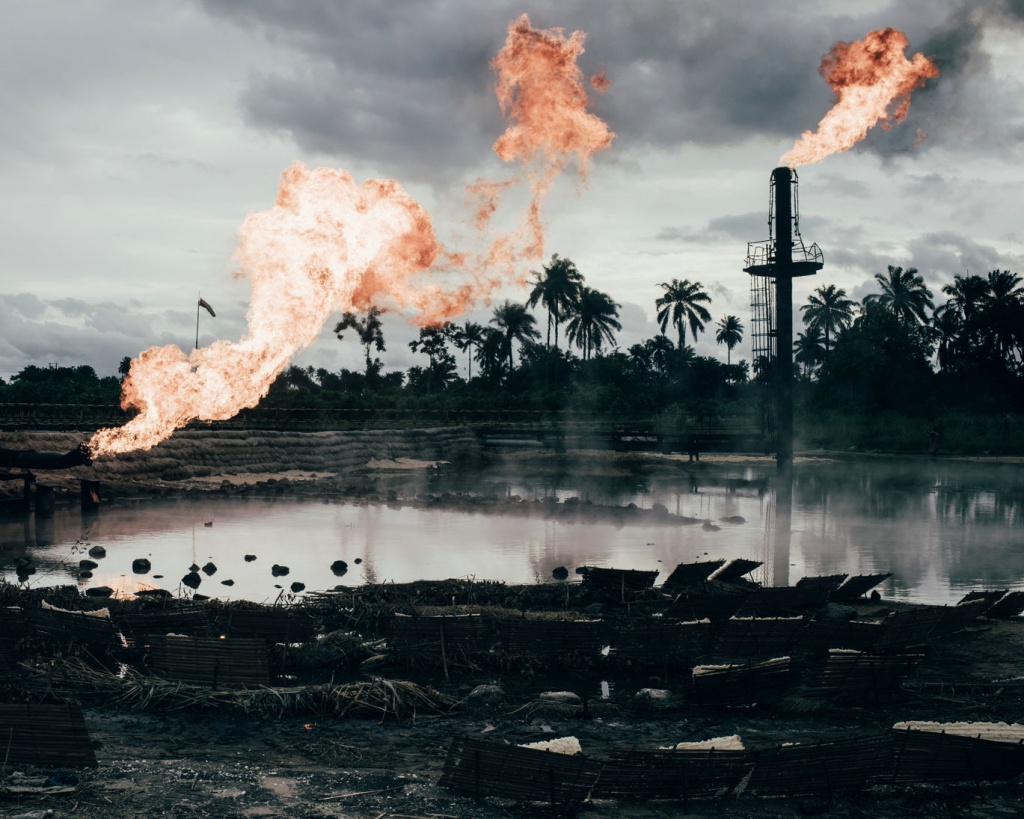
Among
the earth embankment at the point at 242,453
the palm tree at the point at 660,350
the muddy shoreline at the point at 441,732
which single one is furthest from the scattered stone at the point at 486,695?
the palm tree at the point at 660,350

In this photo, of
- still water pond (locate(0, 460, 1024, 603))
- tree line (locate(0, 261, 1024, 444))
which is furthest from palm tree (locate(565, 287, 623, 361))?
still water pond (locate(0, 460, 1024, 603))

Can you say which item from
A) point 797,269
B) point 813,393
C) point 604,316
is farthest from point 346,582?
point 604,316

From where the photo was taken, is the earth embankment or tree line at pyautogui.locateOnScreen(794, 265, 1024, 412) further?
tree line at pyautogui.locateOnScreen(794, 265, 1024, 412)

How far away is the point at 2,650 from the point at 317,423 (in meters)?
46.5

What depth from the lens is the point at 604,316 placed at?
306ft

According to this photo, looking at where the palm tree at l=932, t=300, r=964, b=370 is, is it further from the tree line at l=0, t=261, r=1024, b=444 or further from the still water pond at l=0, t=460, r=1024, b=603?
the still water pond at l=0, t=460, r=1024, b=603

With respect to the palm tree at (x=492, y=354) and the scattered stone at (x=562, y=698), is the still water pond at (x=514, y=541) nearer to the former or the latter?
the scattered stone at (x=562, y=698)

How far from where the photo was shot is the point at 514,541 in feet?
85.8

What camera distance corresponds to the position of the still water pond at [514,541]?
20312 millimetres

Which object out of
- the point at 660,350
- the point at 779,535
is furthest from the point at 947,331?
the point at 779,535

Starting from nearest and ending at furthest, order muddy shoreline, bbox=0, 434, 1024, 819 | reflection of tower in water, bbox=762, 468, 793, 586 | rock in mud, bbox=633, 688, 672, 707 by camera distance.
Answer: muddy shoreline, bbox=0, 434, 1024, 819
rock in mud, bbox=633, 688, 672, 707
reflection of tower in water, bbox=762, 468, 793, 586

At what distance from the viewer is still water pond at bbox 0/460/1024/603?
66.6 ft

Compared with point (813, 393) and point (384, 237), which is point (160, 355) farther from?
point (813, 393)

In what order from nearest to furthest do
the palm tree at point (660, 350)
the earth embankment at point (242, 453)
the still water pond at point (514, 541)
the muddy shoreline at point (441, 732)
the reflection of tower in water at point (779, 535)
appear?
the muddy shoreline at point (441, 732) → the still water pond at point (514, 541) → the reflection of tower in water at point (779, 535) → the earth embankment at point (242, 453) → the palm tree at point (660, 350)
